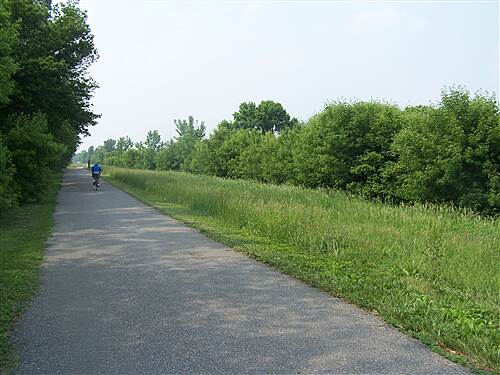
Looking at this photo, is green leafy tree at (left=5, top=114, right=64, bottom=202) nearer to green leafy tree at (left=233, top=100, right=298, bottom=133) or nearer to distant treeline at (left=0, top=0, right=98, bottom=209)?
distant treeline at (left=0, top=0, right=98, bottom=209)

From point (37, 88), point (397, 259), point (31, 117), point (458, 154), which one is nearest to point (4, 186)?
point (31, 117)

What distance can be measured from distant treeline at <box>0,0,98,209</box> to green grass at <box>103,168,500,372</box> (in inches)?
295

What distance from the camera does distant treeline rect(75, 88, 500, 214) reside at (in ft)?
58.8

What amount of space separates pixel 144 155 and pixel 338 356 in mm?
96938

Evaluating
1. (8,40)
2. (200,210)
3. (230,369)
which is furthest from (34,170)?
(230,369)

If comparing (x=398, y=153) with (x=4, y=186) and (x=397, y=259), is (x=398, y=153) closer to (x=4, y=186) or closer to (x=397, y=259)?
(x=397, y=259)

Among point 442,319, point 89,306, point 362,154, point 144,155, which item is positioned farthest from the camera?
point 144,155

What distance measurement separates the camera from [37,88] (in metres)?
22.6

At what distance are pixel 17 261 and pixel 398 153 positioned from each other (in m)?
18.2

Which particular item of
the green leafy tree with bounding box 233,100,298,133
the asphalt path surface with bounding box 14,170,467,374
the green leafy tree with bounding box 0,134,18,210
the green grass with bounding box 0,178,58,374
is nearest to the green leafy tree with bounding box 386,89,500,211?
the asphalt path surface with bounding box 14,170,467,374

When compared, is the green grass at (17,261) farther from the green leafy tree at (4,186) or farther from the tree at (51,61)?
the tree at (51,61)

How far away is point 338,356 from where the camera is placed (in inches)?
167

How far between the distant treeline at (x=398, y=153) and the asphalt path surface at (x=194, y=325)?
12495 mm

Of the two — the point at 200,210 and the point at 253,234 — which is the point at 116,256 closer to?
the point at 253,234
